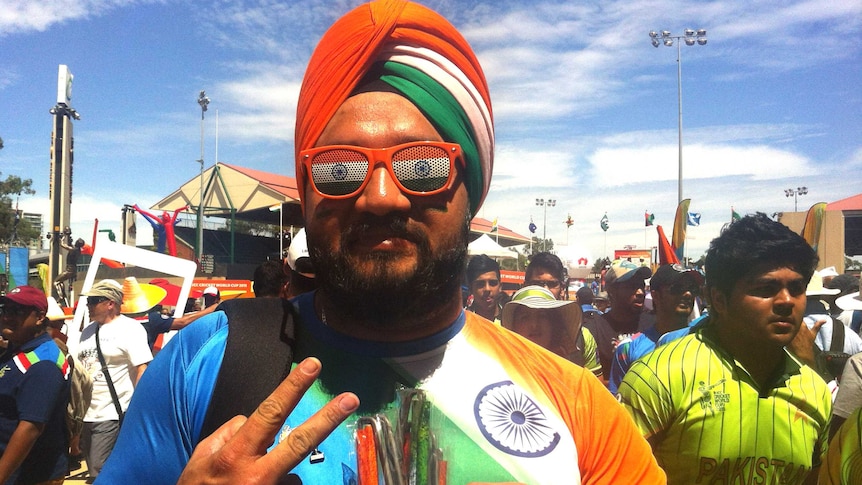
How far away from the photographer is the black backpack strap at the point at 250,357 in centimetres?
110

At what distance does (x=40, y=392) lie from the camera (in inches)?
147

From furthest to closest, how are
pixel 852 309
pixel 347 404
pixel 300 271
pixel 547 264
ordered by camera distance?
pixel 547 264
pixel 852 309
pixel 300 271
pixel 347 404

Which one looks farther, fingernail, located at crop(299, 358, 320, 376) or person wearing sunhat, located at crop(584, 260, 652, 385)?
person wearing sunhat, located at crop(584, 260, 652, 385)

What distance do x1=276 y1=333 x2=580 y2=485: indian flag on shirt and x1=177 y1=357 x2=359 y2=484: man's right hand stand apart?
6.9 inches

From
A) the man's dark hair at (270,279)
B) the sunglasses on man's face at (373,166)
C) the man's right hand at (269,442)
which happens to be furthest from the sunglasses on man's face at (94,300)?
the man's right hand at (269,442)

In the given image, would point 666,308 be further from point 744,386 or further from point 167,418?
point 167,418

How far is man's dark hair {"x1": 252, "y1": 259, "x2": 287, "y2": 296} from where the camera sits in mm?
4855

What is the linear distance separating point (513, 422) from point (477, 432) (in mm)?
82

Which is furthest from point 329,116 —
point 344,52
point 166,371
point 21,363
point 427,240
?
point 21,363

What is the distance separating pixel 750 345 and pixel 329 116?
224cm

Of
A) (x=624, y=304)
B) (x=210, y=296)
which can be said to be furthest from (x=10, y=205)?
(x=624, y=304)

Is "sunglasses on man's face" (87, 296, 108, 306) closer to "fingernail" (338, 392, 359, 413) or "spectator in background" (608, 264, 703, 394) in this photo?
"spectator in background" (608, 264, 703, 394)

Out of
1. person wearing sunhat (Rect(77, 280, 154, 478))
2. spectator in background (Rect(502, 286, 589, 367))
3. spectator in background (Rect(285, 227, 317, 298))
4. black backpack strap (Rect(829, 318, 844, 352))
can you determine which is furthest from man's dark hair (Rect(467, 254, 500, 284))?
person wearing sunhat (Rect(77, 280, 154, 478))

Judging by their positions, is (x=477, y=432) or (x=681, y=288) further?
(x=681, y=288)
